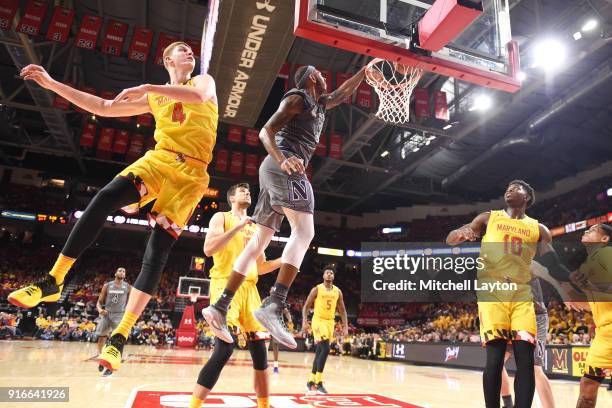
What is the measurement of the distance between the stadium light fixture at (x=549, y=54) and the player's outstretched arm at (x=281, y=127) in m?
12.5

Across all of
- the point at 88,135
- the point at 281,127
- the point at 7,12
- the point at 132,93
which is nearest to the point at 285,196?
the point at 281,127

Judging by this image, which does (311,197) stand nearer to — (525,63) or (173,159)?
(173,159)

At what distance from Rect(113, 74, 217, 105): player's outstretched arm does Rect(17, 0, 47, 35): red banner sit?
11545mm

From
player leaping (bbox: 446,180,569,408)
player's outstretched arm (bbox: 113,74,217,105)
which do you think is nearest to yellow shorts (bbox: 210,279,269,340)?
player leaping (bbox: 446,180,569,408)

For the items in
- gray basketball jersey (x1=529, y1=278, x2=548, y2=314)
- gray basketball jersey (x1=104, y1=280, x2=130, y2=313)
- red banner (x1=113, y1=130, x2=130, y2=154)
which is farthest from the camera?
red banner (x1=113, y1=130, x2=130, y2=154)

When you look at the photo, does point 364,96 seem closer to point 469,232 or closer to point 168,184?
point 469,232

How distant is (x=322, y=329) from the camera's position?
30.4 feet

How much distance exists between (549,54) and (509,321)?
12105mm

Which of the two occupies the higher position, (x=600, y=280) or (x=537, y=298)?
(x=600, y=280)

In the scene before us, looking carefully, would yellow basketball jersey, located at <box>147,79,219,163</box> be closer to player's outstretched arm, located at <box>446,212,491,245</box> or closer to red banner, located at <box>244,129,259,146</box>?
player's outstretched arm, located at <box>446,212,491,245</box>

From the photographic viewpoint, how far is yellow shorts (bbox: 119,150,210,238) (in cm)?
313

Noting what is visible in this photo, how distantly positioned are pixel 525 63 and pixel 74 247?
49.6 ft

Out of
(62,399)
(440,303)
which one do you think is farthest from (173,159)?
(440,303)

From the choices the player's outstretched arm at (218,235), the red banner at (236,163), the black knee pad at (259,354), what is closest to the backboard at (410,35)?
the player's outstretched arm at (218,235)
